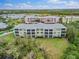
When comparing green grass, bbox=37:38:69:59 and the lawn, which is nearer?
the lawn

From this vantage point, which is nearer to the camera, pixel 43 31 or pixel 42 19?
pixel 43 31

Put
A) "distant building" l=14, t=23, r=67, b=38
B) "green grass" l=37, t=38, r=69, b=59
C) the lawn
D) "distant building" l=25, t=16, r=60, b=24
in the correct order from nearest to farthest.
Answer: the lawn
"green grass" l=37, t=38, r=69, b=59
"distant building" l=14, t=23, r=67, b=38
"distant building" l=25, t=16, r=60, b=24

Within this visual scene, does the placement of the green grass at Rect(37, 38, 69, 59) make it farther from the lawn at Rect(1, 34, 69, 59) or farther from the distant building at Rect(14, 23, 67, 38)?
the distant building at Rect(14, 23, 67, 38)

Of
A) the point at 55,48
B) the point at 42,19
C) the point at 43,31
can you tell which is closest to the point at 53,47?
the point at 55,48

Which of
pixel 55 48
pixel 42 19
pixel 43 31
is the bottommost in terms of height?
pixel 55 48

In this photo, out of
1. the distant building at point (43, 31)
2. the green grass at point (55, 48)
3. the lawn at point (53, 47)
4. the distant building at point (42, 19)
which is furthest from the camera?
the distant building at point (42, 19)

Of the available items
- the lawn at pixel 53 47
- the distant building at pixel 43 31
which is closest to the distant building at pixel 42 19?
the distant building at pixel 43 31

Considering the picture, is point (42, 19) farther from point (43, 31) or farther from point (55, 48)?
point (55, 48)

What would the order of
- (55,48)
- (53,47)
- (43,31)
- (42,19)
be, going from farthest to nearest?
(42,19)
(43,31)
(53,47)
(55,48)

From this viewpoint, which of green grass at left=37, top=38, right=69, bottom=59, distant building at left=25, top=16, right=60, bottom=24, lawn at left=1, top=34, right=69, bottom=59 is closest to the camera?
lawn at left=1, top=34, right=69, bottom=59

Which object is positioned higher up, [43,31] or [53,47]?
[43,31]

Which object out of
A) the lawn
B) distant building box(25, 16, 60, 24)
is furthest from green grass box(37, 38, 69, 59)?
distant building box(25, 16, 60, 24)

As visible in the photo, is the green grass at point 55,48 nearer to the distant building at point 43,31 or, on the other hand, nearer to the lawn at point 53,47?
the lawn at point 53,47
